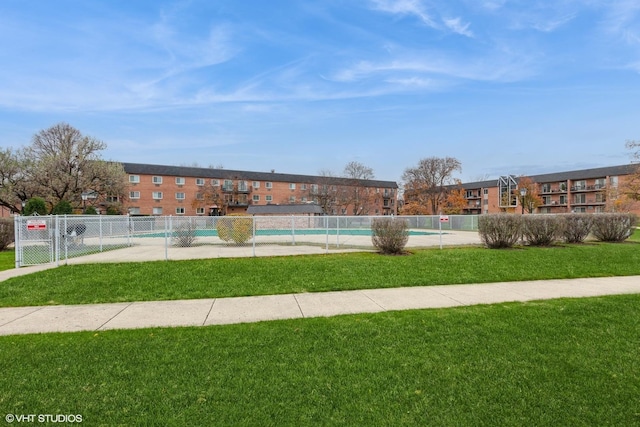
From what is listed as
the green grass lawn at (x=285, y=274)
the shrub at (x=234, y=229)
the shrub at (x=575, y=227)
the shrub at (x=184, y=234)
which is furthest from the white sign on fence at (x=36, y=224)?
the shrub at (x=575, y=227)

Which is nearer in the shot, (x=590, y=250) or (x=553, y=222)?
(x=590, y=250)

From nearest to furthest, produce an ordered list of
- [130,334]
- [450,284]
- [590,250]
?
[130,334] → [450,284] → [590,250]

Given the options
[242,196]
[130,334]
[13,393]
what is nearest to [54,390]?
[13,393]

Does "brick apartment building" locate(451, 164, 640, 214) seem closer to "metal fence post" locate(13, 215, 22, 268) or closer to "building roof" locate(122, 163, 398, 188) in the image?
"building roof" locate(122, 163, 398, 188)

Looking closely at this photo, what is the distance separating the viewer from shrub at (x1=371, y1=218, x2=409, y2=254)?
39.9ft

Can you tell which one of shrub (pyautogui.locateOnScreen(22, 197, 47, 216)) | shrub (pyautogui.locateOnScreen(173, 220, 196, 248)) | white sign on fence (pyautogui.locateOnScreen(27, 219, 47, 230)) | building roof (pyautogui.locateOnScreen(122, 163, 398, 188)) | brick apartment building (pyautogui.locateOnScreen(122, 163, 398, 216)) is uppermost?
building roof (pyautogui.locateOnScreen(122, 163, 398, 188))

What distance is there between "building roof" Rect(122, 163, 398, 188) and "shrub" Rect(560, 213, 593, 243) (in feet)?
163

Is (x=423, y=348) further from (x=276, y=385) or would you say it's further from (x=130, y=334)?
(x=130, y=334)

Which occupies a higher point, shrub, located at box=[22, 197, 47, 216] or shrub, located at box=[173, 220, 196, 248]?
shrub, located at box=[22, 197, 47, 216]

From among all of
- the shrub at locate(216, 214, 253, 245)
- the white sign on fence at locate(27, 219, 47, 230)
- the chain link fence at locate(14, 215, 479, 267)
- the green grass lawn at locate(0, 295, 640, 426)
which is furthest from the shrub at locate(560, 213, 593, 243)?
the white sign on fence at locate(27, 219, 47, 230)

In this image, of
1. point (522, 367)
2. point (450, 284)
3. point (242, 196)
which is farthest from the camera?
point (242, 196)

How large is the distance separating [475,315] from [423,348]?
1.83 m

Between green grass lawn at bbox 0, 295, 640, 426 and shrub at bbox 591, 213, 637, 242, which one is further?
shrub at bbox 591, 213, 637, 242

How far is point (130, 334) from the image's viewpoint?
16.1ft
